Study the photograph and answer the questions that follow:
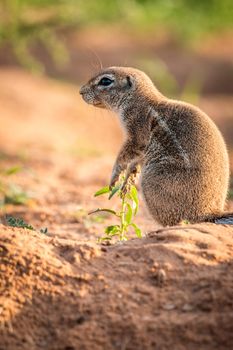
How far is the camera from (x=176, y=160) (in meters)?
5.31

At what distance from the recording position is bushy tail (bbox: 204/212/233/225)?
500 cm

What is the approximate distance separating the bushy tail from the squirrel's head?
1363 mm

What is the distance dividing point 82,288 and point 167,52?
13642 mm

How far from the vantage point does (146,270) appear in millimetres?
4004

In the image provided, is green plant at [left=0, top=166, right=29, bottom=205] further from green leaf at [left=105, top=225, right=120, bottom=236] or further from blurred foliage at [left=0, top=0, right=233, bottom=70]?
blurred foliage at [left=0, top=0, right=233, bottom=70]

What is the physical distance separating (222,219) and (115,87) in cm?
169

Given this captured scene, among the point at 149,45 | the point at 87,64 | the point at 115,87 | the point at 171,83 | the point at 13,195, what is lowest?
the point at 13,195

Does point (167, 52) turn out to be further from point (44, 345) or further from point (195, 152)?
point (44, 345)

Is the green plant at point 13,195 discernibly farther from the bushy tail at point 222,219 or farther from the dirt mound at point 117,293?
the dirt mound at point 117,293

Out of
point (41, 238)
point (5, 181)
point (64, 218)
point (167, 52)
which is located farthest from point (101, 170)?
point (167, 52)

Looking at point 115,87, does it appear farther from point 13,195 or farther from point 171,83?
point 171,83

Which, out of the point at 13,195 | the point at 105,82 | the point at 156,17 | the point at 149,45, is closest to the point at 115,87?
the point at 105,82

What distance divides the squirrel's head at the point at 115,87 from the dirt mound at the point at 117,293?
6.81ft

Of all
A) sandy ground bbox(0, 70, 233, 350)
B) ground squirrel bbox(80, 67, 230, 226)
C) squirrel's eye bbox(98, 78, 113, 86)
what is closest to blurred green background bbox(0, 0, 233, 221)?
squirrel's eye bbox(98, 78, 113, 86)
